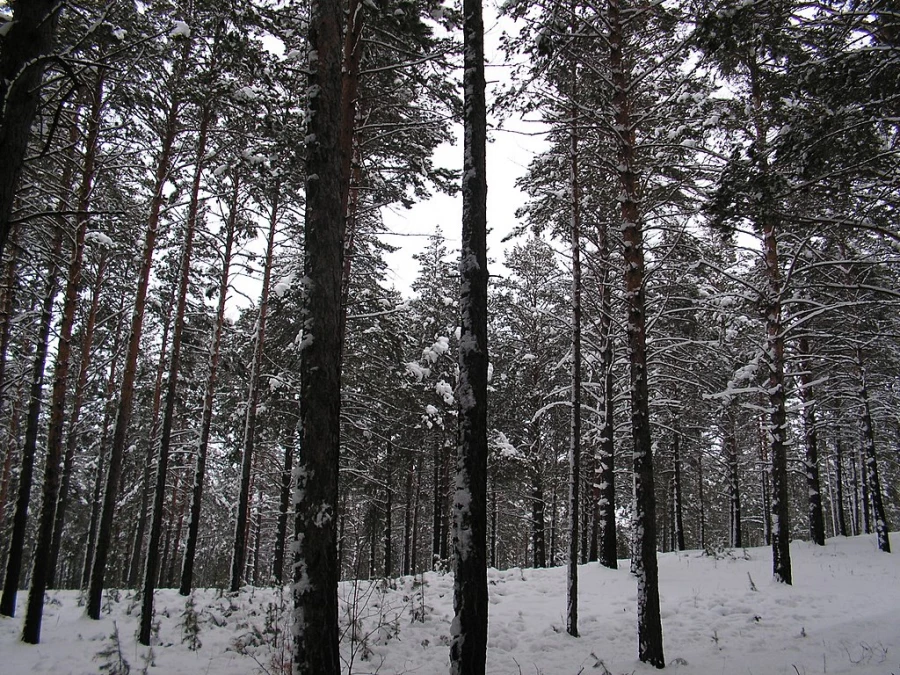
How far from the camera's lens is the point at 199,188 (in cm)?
1216

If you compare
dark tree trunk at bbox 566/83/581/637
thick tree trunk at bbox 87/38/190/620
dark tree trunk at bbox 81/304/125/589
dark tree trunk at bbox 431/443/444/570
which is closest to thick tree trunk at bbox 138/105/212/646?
thick tree trunk at bbox 87/38/190/620

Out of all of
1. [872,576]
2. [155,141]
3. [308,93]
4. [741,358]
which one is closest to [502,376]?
[741,358]

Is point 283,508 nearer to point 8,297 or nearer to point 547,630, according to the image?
point 8,297

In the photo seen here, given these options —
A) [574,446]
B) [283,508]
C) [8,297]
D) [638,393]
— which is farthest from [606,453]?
[8,297]

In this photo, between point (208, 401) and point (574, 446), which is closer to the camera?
point (574, 446)

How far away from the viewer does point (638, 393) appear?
336 inches

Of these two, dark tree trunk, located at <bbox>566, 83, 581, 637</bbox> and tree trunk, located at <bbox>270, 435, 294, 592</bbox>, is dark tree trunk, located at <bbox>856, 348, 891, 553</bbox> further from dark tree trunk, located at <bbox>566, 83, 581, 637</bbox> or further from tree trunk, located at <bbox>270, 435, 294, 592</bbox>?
tree trunk, located at <bbox>270, 435, 294, 592</bbox>

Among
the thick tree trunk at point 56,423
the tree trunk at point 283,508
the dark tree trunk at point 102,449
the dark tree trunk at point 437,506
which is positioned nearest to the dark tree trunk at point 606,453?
the dark tree trunk at point 437,506

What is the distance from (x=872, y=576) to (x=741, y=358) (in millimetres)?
7813

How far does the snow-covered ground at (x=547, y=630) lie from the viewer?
25.2 ft

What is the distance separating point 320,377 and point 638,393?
581cm

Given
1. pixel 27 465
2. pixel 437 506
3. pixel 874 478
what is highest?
pixel 874 478

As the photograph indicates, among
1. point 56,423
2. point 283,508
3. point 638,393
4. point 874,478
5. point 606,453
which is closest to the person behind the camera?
point 638,393

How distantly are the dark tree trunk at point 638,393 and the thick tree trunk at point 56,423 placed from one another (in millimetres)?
10267
